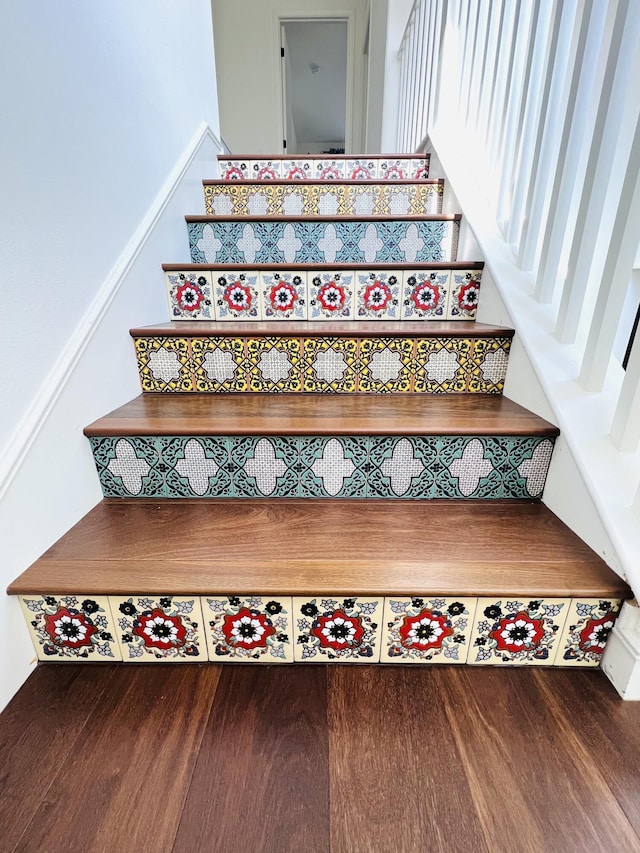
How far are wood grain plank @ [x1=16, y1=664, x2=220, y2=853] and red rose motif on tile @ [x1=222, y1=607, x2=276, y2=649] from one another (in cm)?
7

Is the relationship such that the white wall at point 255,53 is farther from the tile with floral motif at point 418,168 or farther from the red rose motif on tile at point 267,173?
the tile with floral motif at point 418,168

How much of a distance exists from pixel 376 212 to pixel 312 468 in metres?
1.38

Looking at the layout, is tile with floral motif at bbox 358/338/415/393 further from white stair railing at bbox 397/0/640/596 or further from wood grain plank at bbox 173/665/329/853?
wood grain plank at bbox 173/665/329/853

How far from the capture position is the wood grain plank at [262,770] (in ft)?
1.77

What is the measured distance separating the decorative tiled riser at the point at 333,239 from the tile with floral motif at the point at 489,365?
653mm

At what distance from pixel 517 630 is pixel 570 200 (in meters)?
1.01

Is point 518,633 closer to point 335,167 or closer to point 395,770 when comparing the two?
point 395,770

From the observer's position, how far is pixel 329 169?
2111mm

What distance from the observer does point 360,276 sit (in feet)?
4.50

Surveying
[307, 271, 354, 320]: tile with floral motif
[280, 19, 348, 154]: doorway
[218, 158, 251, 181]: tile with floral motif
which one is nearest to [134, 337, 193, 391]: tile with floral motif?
[307, 271, 354, 320]: tile with floral motif

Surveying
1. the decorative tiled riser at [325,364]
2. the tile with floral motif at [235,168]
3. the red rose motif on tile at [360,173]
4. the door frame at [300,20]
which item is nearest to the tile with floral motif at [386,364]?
the decorative tiled riser at [325,364]

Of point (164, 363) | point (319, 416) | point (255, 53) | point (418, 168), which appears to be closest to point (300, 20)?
point (255, 53)

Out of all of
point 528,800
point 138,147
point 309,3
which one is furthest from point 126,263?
point 309,3

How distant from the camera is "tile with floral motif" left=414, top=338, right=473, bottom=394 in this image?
3.82ft
